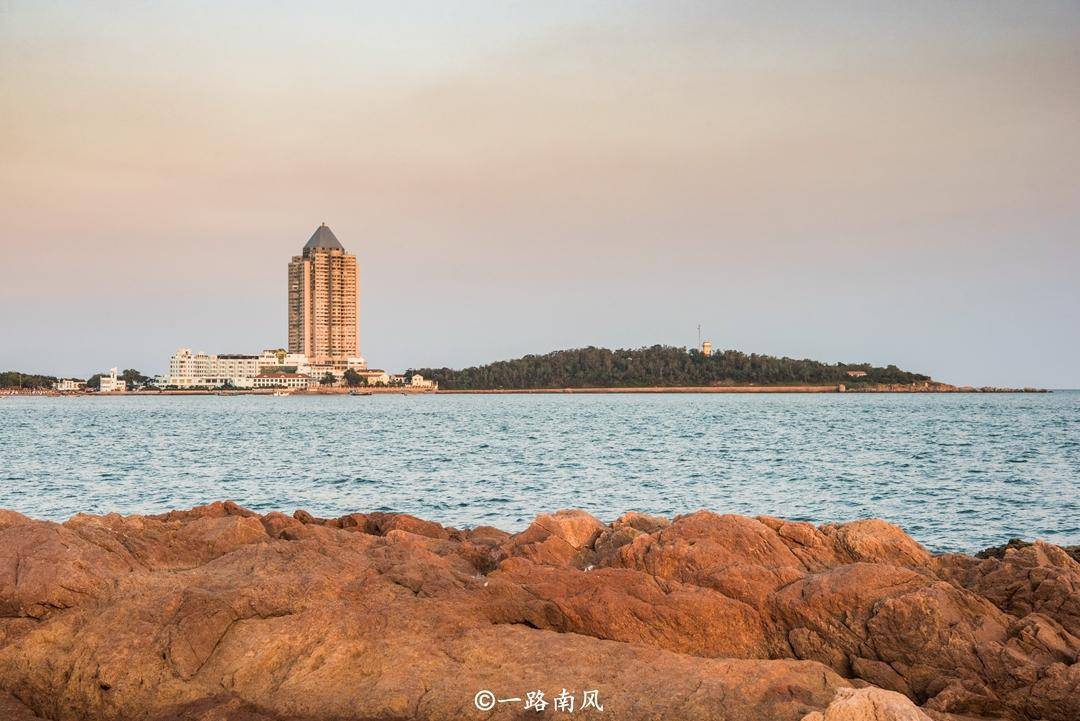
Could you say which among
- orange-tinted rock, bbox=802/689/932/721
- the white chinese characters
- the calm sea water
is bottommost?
the calm sea water

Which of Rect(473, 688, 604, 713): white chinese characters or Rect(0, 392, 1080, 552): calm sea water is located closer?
Rect(473, 688, 604, 713): white chinese characters

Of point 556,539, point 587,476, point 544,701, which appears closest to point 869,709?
point 544,701

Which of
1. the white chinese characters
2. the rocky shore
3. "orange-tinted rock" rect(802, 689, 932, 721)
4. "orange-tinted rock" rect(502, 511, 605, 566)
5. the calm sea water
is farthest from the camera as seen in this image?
the calm sea water

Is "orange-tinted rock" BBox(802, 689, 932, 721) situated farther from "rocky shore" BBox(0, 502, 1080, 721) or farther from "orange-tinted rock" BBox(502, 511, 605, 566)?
"orange-tinted rock" BBox(502, 511, 605, 566)

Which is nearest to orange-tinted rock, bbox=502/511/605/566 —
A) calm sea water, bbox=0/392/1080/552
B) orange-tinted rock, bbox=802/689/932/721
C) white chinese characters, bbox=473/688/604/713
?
white chinese characters, bbox=473/688/604/713

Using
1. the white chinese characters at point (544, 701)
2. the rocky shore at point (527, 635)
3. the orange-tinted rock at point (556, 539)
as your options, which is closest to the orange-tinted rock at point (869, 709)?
the rocky shore at point (527, 635)

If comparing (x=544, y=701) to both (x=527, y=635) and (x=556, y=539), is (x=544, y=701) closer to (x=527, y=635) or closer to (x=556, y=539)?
(x=527, y=635)

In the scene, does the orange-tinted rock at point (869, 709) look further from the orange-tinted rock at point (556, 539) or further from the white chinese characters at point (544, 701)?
the orange-tinted rock at point (556, 539)

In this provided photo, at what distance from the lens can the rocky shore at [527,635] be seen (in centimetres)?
759

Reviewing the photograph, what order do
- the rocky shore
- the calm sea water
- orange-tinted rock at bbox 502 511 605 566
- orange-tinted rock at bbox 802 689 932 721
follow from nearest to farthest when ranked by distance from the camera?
orange-tinted rock at bbox 802 689 932 721, the rocky shore, orange-tinted rock at bbox 502 511 605 566, the calm sea water

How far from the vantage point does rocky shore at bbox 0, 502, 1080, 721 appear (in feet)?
24.9

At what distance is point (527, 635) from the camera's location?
8531 millimetres

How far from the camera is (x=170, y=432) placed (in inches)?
2864

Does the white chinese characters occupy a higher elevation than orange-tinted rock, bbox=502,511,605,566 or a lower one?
lower
